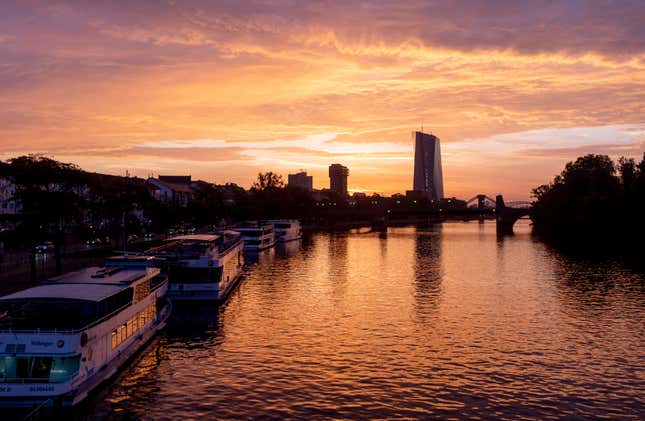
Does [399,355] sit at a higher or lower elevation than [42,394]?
lower

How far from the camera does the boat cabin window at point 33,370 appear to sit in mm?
32406

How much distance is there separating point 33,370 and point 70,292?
629 cm

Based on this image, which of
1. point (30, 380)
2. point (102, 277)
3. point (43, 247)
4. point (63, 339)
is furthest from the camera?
point (43, 247)

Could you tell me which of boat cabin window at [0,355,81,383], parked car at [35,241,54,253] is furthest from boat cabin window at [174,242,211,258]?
boat cabin window at [0,355,81,383]

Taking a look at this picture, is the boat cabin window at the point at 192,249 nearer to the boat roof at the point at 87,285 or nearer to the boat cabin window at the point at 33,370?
the boat roof at the point at 87,285

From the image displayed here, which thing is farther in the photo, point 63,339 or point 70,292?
point 70,292

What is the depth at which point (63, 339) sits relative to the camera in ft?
108

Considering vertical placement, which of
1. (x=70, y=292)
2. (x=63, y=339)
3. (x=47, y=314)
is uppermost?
(x=70, y=292)

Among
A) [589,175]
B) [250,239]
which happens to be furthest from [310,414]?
[589,175]

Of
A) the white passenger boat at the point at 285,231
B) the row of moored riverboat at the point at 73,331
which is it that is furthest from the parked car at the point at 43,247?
the white passenger boat at the point at 285,231

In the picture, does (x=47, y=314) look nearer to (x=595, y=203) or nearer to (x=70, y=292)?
(x=70, y=292)

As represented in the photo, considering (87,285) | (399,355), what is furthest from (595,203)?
(87,285)

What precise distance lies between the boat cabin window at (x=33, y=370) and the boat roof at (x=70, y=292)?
4.28 metres

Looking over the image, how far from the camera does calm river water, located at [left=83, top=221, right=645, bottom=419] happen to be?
1414 inches
